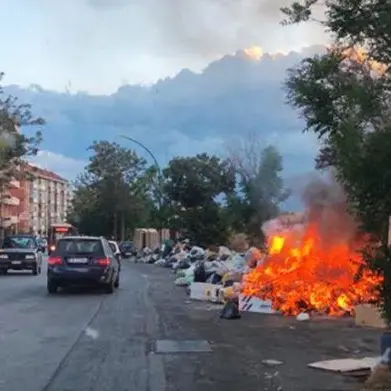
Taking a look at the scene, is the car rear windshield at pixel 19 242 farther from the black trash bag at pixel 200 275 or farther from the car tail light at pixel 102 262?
the car tail light at pixel 102 262

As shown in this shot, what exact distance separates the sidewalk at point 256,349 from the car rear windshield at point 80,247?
560 cm

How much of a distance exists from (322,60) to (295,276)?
10602 millimetres

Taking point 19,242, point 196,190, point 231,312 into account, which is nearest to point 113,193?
point 196,190

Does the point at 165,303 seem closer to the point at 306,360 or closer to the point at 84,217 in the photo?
the point at 306,360

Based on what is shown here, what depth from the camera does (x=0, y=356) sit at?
37.4ft

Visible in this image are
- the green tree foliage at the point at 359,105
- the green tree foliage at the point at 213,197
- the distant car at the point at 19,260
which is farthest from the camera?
the green tree foliage at the point at 213,197

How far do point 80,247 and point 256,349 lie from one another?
13.2m

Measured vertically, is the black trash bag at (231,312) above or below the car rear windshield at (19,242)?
below

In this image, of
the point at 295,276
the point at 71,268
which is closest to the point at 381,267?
the point at 295,276

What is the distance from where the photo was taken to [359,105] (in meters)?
8.02

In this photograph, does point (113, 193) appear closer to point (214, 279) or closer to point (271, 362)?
point (214, 279)

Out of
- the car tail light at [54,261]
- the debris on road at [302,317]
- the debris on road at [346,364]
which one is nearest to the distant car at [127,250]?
the car tail light at [54,261]

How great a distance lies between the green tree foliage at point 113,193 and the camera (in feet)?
333

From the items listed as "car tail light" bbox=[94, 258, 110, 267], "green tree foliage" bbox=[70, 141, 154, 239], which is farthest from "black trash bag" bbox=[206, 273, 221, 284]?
"green tree foliage" bbox=[70, 141, 154, 239]
